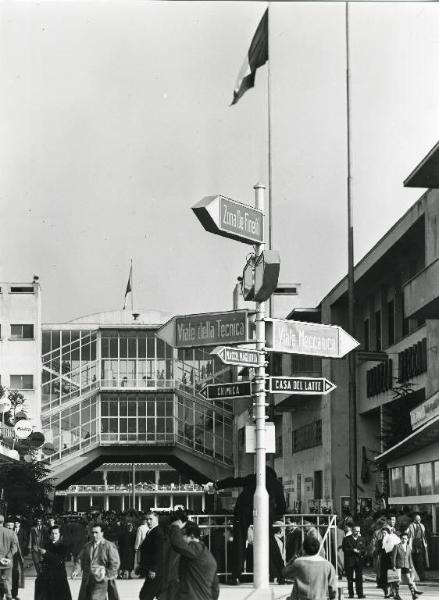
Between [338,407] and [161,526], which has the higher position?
[338,407]

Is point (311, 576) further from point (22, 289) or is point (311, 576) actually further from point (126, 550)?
point (22, 289)

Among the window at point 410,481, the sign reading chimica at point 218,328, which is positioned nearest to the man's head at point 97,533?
the sign reading chimica at point 218,328

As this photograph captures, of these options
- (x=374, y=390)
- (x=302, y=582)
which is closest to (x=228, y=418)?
(x=374, y=390)

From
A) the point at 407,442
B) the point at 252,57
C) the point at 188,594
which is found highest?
the point at 252,57

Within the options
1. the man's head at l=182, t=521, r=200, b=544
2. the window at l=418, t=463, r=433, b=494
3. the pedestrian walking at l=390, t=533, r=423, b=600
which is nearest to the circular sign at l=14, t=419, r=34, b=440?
the window at l=418, t=463, r=433, b=494

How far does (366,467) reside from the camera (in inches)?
1989

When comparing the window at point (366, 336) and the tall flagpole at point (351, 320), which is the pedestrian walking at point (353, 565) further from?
the window at point (366, 336)

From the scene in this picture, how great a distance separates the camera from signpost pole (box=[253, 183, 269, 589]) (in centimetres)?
1375

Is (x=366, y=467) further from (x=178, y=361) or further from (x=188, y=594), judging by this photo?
(x=188, y=594)

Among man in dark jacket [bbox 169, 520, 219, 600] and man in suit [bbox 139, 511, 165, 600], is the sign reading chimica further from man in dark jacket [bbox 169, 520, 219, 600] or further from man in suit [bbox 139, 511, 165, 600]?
man in suit [bbox 139, 511, 165, 600]

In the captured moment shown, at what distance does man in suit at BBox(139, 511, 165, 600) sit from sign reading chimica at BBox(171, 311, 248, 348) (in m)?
3.24

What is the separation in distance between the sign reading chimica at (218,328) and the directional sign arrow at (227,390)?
781 mm

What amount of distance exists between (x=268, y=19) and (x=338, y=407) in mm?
39394

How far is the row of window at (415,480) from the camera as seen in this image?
3359 centimetres
